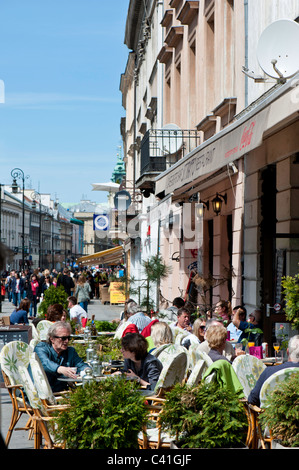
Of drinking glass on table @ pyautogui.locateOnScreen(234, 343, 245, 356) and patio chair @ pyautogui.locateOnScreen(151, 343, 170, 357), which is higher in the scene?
patio chair @ pyautogui.locateOnScreen(151, 343, 170, 357)

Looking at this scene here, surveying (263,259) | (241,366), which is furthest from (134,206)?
(241,366)

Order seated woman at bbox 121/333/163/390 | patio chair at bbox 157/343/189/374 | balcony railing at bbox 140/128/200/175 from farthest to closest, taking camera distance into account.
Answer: balcony railing at bbox 140/128/200/175 → patio chair at bbox 157/343/189/374 → seated woman at bbox 121/333/163/390

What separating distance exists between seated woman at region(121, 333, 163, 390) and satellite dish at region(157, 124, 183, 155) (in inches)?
539

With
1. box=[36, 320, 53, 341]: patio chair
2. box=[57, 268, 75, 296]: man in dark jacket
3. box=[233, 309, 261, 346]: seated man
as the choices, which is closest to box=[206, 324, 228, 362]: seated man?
box=[233, 309, 261, 346]: seated man

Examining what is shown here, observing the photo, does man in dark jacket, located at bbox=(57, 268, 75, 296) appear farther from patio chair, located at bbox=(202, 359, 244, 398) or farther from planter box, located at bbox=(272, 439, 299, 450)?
planter box, located at bbox=(272, 439, 299, 450)

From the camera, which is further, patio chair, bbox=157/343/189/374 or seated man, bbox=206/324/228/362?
patio chair, bbox=157/343/189/374

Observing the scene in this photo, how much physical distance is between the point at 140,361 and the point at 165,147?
50.0ft

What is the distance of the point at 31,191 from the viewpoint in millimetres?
170625

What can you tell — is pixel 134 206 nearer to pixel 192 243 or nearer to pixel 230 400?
pixel 192 243

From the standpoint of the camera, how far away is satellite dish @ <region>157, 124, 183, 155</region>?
21.3m

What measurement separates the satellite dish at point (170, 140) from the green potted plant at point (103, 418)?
1628 centimetres

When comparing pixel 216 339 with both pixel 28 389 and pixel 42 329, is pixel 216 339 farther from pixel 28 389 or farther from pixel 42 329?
pixel 42 329

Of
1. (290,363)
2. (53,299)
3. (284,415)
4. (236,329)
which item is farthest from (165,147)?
(284,415)
